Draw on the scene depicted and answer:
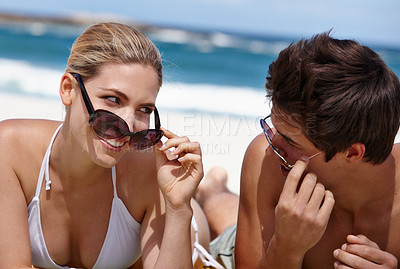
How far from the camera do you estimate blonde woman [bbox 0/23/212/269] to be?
2752 millimetres

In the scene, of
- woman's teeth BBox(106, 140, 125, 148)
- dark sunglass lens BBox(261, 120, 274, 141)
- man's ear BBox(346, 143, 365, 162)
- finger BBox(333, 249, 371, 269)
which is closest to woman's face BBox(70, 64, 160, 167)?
woman's teeth BBox(106, 140, 125, 148)

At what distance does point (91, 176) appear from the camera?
310 cm

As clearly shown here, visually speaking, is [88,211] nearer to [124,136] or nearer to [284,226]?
[124,136]

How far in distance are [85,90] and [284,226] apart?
131 cm

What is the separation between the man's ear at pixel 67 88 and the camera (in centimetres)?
285

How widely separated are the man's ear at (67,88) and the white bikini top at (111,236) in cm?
30

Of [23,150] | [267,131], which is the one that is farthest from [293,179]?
[23,150]

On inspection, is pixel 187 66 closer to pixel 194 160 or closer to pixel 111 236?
pixel 111 236

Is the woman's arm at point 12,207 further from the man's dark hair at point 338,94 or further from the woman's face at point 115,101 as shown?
the man's dark hair at point 338,94

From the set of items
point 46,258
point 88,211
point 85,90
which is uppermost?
point 85,90

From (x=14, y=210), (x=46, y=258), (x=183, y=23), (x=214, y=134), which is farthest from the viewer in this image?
(x=183, y=23)

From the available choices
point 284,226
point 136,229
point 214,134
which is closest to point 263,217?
point 284,226

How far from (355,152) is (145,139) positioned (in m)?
1.15

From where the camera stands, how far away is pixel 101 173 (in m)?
3.13
